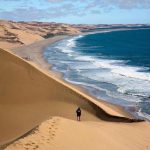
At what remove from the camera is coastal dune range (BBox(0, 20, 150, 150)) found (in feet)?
51.8

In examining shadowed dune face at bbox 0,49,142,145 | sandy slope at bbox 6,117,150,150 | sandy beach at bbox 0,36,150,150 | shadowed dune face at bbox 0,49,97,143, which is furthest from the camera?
shadowed dune face at bbox 0,49,142,145

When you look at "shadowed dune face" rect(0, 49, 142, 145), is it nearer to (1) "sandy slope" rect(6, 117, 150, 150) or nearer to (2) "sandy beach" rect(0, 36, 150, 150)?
(2) "sandy beach" rect(0, 36, 150, 150)

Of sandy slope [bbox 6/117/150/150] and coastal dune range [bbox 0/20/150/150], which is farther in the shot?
coastal dune range [bbox 0/20/150/150]

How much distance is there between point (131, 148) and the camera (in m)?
17.9

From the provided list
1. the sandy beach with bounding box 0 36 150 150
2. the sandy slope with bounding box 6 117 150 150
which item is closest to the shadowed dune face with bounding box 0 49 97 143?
the sandy beach with bounding box 0 36 150 150

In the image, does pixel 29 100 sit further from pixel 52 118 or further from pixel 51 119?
pixel 51 119

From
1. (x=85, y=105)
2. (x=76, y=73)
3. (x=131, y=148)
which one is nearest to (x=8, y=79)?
(x=85, y=105)

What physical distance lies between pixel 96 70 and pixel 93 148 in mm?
36694

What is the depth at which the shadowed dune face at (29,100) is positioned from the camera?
23641 mm

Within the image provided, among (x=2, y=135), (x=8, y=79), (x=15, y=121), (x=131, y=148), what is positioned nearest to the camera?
(x=131, y=148)

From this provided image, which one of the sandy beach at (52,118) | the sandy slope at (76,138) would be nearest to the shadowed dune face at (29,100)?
the sandy beach at (52,118)

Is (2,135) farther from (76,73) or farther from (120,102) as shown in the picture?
(76,73)

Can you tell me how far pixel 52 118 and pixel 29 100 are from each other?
10431 mm

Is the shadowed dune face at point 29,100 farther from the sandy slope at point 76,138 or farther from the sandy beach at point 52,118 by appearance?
the sandy slope at point 76,138
